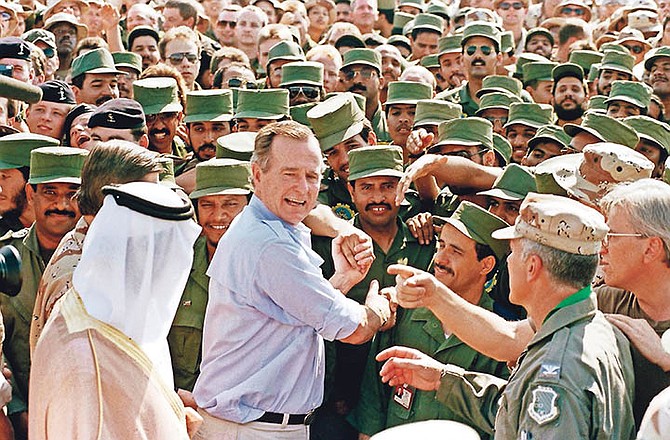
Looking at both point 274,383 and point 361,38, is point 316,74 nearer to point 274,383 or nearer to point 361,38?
point 361,38

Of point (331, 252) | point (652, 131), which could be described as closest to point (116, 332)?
point (331, 252)

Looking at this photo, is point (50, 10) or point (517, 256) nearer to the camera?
point (517, 256)

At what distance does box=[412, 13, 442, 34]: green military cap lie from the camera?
11719 millimetres

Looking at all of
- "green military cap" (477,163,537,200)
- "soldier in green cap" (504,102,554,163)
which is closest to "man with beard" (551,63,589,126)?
"soldier in green cap" (504,102,554,163)

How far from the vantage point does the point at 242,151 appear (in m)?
6.23

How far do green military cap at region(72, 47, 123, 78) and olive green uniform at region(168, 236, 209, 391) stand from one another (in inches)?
136

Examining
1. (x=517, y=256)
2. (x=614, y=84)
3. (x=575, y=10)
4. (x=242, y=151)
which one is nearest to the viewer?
(x=517, y=256)

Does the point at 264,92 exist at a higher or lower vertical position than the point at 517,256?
lower

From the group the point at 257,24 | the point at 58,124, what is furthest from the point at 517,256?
the point at 257,24

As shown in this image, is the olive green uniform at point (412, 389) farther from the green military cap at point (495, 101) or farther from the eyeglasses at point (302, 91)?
the eyeglasses at point (302, 91)

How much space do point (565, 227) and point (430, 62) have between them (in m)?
7.50

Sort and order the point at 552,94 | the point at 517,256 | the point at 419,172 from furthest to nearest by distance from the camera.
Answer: the point at 552,94
the point at 419,172
the point at 517,256

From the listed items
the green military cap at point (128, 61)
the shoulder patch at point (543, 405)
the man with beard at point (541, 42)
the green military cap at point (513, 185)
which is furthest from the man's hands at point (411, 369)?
the man with beard at point (541, 42)

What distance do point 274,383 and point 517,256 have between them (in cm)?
119
